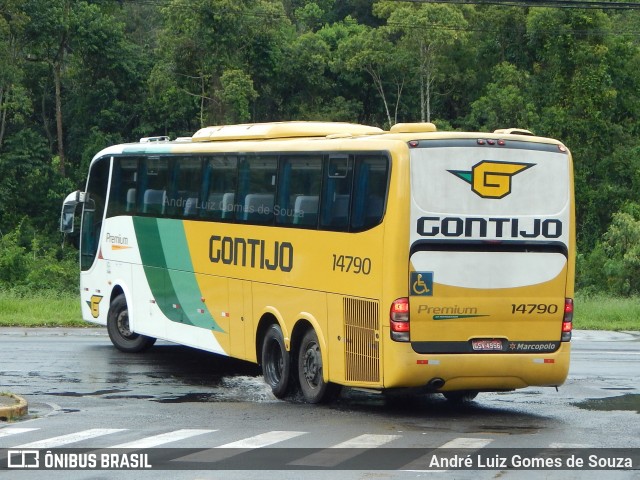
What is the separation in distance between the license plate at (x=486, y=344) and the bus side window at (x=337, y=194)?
1982mm

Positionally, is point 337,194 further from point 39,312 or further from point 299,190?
point 39,312

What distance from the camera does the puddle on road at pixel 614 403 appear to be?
15.1m

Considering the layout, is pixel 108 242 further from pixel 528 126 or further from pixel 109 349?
pixel 528 126

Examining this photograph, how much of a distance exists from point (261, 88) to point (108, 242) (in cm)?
3862

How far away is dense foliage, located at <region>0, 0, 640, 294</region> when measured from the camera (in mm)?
54281

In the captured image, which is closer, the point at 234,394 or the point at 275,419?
the point at 275,419

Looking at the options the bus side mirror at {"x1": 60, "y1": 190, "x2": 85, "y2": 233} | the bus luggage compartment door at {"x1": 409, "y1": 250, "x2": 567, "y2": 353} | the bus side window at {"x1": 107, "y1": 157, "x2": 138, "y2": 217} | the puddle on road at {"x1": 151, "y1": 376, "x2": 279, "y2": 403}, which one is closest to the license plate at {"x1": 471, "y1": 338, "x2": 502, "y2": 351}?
the bus luggage compartment door at {"x1": 409, "y1": 250, "x2": 567, "y2": 353}

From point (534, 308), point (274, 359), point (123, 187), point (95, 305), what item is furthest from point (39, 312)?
point (534, 308)

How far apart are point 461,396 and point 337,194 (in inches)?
129

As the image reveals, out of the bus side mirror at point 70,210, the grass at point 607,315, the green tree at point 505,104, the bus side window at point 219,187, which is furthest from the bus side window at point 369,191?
the green tree at point 505,104

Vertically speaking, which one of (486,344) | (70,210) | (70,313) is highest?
(70,210)

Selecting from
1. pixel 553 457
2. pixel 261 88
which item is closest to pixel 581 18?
pixel 261 88

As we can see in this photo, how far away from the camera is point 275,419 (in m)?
13.8

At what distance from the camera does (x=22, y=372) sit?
18.4 metres
